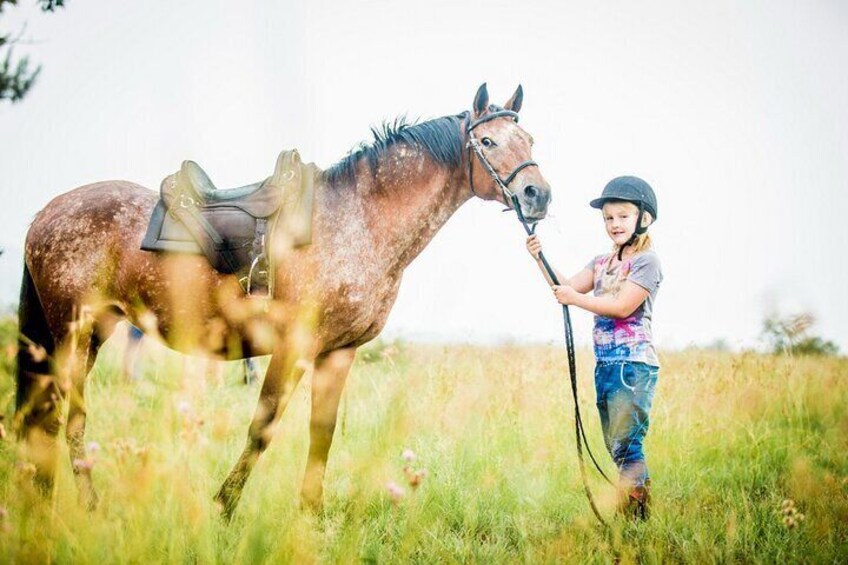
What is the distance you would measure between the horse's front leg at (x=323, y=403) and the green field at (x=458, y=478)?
0.27 m

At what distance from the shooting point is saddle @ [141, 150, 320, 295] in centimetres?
291

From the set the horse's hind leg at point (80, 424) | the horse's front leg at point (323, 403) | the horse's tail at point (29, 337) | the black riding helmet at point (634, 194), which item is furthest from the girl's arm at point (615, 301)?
the horse's tail at point (29, 337)

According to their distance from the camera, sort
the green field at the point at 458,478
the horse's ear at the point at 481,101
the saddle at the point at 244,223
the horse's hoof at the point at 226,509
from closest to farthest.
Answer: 1. the green field at the point at 458,478
2. the horse's hoof at the point at 226,509
3. the saddle at the point at 244,223
4. the horse's ear at the point at 481,101

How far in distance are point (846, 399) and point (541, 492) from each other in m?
Answer: 4.93

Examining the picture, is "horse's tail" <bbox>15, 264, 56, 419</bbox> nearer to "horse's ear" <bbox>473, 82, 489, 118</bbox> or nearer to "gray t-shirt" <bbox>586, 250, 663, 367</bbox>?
"horse's ear" <bbox>473, 82, 489, 118</bbox>

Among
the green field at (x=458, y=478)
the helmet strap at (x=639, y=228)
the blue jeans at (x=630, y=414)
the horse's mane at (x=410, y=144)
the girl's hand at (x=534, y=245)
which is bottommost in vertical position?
the green field at (x=458, y=478)

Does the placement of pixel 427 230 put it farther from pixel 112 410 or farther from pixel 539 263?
pixel 112 410

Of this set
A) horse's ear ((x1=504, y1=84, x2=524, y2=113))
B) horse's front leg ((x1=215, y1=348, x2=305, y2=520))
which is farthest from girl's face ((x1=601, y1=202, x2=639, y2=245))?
horse's front leg ((x1=215, y1=348, x2=305, y2=520))

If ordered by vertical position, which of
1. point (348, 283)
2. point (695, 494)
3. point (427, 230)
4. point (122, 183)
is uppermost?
point (122, 183)

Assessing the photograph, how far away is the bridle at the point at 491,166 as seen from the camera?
3035 mm

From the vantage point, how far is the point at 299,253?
2934 mm

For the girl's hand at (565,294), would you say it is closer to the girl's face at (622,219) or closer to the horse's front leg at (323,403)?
the girl's face at (622,219)

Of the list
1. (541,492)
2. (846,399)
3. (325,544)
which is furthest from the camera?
(846,399)

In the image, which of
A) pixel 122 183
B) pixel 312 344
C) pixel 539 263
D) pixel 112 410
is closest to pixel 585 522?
pixel 539 263
